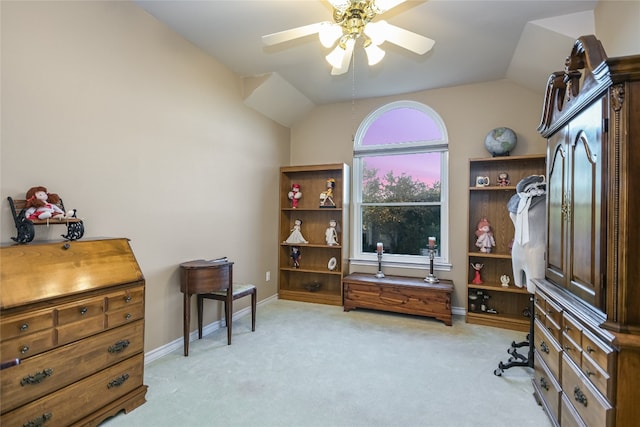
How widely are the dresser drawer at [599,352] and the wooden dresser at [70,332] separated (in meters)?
2.41

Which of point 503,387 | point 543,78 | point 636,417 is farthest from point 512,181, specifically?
point 636,417

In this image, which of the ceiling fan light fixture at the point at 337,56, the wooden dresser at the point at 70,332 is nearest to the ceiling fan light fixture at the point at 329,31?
the ceiling fan light fixture at the point at 337,56

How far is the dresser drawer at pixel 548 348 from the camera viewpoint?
5.75 ft

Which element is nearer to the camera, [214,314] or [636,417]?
[636,417]

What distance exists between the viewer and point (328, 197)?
448 centimetres

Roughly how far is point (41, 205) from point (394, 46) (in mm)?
3115

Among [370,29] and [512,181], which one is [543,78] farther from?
[370,29]

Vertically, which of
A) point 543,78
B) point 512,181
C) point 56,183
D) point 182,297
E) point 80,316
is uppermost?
point 543,78

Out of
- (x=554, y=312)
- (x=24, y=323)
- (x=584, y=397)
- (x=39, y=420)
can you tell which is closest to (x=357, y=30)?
(x=554, y=312)

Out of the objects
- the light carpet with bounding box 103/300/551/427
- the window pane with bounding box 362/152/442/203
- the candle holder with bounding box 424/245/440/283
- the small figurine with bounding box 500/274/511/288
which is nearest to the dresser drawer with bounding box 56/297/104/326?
the light carpet with bounding box 103/300/551/427

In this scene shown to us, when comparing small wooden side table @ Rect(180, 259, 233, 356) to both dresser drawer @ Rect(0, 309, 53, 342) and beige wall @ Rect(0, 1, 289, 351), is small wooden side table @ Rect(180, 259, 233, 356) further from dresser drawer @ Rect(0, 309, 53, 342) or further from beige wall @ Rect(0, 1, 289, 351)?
dresser drawer @ Rect(0, 309, 53, 342)

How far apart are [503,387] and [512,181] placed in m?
2.41

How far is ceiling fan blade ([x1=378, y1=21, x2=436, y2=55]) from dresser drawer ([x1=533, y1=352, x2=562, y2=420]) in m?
2.22

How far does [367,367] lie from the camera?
255 cm
